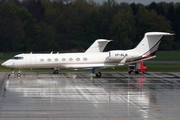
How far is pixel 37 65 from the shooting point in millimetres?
35719

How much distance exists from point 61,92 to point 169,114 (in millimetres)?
9434

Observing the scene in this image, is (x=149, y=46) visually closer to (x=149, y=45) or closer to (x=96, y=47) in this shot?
(x=149, y=45)

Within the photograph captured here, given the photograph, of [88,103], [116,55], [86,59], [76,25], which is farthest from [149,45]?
[76,25]

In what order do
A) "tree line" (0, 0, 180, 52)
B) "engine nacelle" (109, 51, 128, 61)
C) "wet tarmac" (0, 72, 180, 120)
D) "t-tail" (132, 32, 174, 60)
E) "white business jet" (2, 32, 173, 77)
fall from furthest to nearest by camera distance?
"tree line" (0, 0, 180, 52)
"t-tail" (132, 32, 174, 60)
"white business jet" (2, 32, 173, 77)
"engine nacelle" (109, 51, 128, 61)
"wet tarmac" (0, 72, 180, 120)

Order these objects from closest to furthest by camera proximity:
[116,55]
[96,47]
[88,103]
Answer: [88,103] → [116,55] → [96,47]

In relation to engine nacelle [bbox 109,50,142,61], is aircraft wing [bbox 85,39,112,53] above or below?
above

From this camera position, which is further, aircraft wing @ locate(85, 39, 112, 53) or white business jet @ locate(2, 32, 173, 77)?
aircraft wing @ locate(85, 39, 112, 53)

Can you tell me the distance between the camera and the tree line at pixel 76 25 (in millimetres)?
100875

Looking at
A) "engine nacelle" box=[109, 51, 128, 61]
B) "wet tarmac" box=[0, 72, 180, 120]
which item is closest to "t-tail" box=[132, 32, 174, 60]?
"engine nacelle" box=[109, 51, 128, 61]

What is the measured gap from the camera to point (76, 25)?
→ 116 m

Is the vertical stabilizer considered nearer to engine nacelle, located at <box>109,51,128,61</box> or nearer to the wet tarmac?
engine nacelle, located at <box>109,51,128,61</box>

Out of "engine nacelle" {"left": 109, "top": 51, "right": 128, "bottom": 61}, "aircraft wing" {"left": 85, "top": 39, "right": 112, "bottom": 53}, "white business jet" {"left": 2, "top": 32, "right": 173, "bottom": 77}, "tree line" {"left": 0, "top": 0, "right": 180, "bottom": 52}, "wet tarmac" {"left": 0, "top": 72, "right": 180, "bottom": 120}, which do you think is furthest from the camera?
"tree line" {"left": 0, "top": 0, "right": 180, "bottom": 52}

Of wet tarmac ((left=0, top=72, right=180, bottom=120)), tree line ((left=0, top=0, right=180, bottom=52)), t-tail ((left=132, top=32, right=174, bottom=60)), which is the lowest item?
wet tarmac ((left=0, top=72, right=180, bottom=120))

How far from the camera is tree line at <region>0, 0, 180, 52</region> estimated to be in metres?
101
